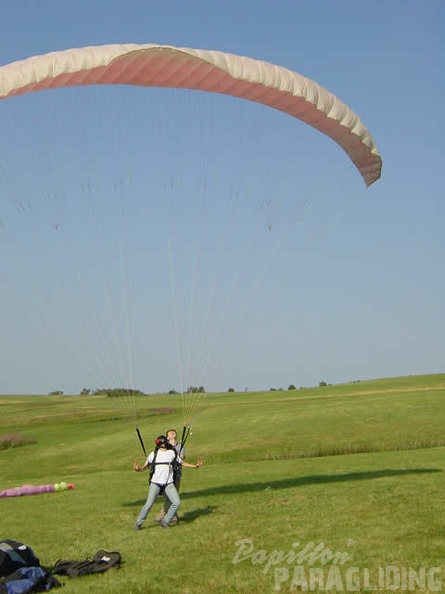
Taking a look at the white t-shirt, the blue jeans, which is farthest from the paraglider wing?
the blue jeans

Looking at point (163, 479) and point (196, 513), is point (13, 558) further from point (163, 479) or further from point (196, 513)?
point (196, 513)

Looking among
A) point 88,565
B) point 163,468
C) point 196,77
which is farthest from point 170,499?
point 196,77

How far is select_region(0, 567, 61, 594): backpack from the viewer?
27.3 ft

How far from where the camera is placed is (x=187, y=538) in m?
11.1

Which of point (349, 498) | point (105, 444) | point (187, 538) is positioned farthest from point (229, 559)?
point (105, 444)

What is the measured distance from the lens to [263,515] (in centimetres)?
1225

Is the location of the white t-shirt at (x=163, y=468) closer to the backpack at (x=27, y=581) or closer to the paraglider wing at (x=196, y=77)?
the backpack at (x=27, y=581)

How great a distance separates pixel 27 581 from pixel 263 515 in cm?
490

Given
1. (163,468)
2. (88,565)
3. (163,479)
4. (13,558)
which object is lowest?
(88,565)

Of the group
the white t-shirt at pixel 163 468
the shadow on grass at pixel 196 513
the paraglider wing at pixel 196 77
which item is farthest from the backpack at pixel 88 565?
the paraglider wing at pixel 196 77

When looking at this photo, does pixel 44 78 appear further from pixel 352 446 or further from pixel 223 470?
pixel 352 446

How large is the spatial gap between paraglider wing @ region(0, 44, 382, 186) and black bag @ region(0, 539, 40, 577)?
23.4 ft

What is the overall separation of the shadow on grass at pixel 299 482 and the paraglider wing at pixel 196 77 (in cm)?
762

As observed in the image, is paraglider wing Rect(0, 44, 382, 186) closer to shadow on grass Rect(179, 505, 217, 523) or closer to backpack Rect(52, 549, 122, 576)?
backpack Rect(52, 549, 122, 576)
